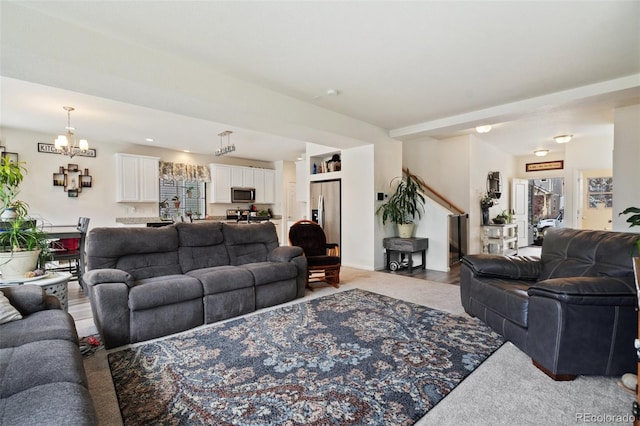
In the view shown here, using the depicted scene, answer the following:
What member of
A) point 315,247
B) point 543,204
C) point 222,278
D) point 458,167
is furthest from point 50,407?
point 543,204

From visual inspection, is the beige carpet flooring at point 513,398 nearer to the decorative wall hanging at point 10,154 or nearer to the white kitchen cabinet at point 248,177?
the decorative wall hanging at point 10,154

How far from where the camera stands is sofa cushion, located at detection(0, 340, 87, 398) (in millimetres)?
1219

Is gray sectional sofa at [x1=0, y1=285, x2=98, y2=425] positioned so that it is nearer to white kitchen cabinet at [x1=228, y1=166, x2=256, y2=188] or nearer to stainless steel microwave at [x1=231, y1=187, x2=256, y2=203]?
stainless steel microwave at [x1=231, y1=187, x2=256, y2=203]

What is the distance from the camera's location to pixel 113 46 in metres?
2.56

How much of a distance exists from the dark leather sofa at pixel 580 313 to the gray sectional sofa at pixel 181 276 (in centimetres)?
230

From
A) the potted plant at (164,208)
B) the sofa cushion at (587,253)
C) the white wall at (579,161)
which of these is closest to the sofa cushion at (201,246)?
the sofa cushion at (587,253)

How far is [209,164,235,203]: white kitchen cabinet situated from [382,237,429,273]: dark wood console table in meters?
4.73

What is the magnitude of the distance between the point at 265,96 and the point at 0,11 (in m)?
2.22

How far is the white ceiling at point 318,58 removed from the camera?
2.22m

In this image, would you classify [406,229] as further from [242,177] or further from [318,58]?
[242,177]

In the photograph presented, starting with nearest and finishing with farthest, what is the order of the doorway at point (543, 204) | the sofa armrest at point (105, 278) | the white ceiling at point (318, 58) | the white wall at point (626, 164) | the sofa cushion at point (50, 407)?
the sofa cushion at point (50, 407) → the white ceiling at point (318, 58) → the sofa armrest at point (105, 278) → the white wall at point (626, 164) → the doorway at point (543, 204)

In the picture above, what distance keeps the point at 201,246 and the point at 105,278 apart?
46.3 inches

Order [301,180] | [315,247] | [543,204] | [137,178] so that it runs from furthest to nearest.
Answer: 1. [543,204]
2. [301,180]
3. [137,178]
4. [315,247]

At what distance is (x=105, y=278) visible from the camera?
2533 millimetres
